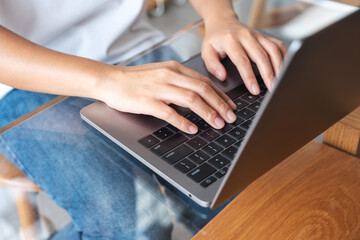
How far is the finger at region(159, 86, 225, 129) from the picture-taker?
0.55 meters

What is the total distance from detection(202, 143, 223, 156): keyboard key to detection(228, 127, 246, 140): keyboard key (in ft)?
0.11

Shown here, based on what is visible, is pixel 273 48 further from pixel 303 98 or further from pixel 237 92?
pixel 303 98

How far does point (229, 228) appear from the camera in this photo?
1.48 feet

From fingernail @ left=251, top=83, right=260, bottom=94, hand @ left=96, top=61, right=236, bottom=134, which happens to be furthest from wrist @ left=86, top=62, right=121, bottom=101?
fingernail @ left=251, top=83, right=260, bottom=94

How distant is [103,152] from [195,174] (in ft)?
0.53

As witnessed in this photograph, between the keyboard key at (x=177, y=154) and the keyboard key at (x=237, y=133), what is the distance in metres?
0.07

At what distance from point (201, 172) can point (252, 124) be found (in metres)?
0.18

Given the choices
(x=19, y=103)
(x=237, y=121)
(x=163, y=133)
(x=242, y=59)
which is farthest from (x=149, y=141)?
(x=19, y=103)

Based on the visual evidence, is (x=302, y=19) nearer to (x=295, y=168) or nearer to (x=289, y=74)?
(x=295, y=168)

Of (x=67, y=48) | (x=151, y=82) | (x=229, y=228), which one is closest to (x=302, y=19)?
(x=67, y=48)

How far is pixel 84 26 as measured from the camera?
84 cm

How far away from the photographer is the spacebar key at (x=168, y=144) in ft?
1.70

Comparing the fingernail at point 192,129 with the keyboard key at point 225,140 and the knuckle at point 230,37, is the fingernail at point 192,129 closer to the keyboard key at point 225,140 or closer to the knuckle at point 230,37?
the keyboard key at point 225,140

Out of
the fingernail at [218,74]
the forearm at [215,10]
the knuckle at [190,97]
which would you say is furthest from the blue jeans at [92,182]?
the forearm at [215,10]
